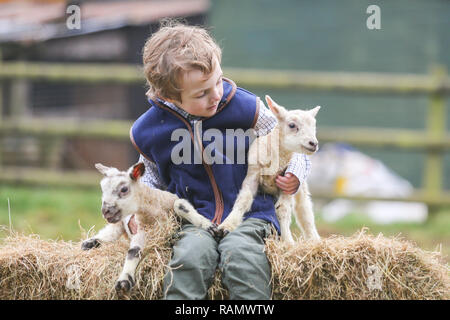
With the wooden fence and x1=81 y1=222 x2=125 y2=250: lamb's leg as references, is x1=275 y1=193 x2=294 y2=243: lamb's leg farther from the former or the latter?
the wooden fence

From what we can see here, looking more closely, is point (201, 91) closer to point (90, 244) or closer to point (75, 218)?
point (90, 244)

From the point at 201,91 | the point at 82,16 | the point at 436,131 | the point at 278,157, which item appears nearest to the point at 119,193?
the point at 201,91

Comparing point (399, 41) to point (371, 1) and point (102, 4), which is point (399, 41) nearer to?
point (371, 1)

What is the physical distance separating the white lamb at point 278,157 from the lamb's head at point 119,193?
467mm

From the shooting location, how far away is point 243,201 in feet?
11.0

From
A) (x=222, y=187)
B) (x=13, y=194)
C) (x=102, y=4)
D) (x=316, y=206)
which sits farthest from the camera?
(x=102, y=4)

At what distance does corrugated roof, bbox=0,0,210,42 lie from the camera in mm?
9125

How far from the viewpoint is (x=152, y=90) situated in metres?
3.47

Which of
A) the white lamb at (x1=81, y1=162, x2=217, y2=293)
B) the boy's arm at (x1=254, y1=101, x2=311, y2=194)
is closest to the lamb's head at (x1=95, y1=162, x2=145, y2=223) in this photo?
the white lamb at (x1=81, y1=162, x2=217, y2=293)

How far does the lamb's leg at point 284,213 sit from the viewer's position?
135 inches

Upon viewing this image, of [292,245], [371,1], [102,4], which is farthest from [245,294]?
[102,4]

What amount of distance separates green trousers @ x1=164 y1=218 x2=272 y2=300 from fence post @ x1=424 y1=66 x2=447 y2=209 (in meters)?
4.57

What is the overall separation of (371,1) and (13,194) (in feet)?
18.6

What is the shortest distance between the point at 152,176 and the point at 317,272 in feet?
3.57
